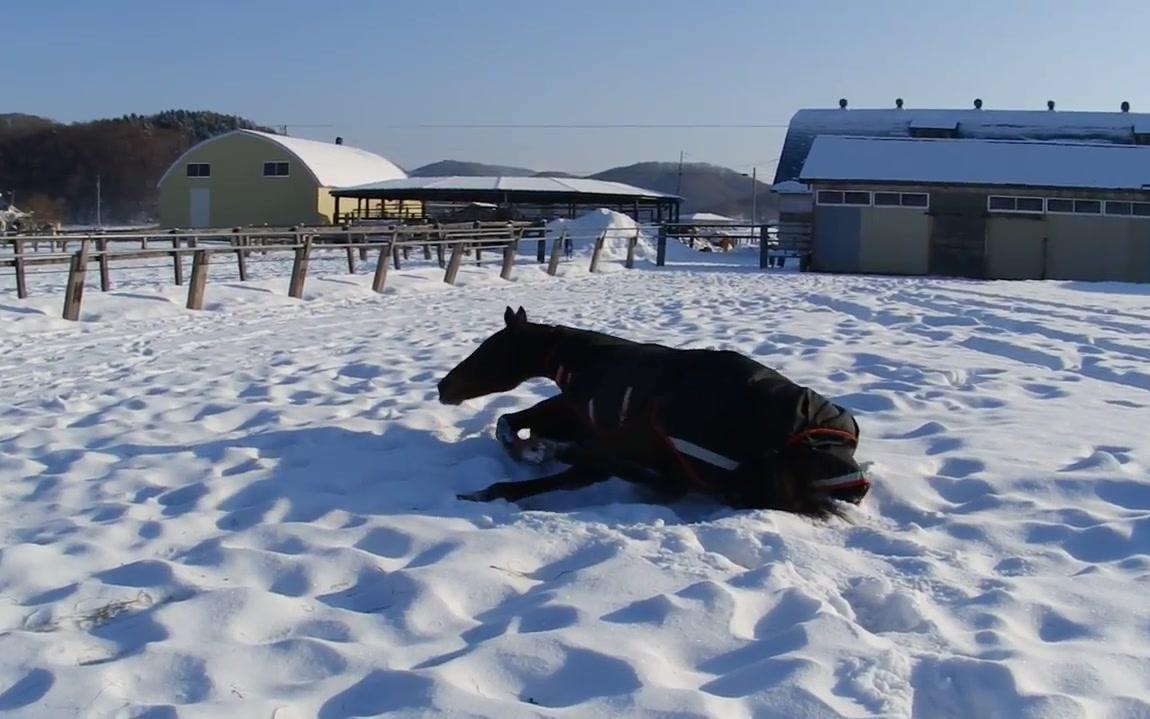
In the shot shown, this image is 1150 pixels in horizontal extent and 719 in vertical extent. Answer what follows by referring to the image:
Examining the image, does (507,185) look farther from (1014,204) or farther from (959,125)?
(1014,204)

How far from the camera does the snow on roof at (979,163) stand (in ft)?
90.8

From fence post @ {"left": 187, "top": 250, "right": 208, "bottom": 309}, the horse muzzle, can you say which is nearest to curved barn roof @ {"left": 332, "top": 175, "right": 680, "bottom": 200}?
fence post @ {"left": 187, "top": 250, "right": 208, "bottom": 309}

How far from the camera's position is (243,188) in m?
53.0

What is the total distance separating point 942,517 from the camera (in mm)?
4824

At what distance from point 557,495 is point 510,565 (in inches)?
40.8

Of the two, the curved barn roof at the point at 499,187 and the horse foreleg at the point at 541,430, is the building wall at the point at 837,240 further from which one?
the horse foreleg at the point at 541,430

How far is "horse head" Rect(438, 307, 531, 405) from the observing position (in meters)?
6.29

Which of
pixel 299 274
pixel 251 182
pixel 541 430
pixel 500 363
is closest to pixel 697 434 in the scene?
pixel 541 430

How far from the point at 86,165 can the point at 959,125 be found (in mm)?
83909

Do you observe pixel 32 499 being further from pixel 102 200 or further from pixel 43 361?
pixel 102 200

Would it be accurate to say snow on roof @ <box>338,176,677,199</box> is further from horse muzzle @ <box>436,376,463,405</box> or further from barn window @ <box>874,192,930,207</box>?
horse muzzle @ <box>436,376,463,405</box>

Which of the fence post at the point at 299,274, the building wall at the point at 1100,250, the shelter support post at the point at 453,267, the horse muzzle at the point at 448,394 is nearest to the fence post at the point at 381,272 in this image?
the fence post at the point at 299,274

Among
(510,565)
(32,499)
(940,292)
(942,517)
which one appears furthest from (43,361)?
(940,292)

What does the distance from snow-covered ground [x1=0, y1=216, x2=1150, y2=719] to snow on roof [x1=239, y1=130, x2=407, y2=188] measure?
147 feet
